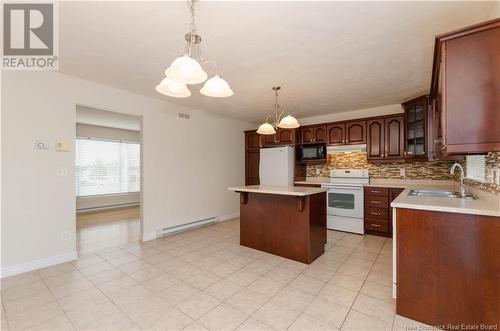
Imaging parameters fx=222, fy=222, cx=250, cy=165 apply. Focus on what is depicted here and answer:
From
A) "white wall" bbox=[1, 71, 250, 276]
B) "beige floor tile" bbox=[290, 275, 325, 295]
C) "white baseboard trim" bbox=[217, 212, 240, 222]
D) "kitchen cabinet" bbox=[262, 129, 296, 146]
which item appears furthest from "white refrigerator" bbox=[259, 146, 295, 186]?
"beige floor tile" bbox=[290, 275, 325, 295]

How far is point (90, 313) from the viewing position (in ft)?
6.26

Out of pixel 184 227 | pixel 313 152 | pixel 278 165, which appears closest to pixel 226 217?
pixel 184 227

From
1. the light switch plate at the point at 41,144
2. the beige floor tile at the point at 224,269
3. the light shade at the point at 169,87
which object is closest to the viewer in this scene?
the light shade at the point at 169,87

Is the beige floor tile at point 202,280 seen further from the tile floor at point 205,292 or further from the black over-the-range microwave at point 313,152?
the black over-the-range microwave at point 313,152

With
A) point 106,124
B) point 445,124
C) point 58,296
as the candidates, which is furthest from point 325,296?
point 106,124

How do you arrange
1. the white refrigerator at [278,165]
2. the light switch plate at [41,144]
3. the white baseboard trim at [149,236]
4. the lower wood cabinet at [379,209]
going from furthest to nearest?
the white refrigerator at [278,165] < the lower wood cabinet at [379,209] < the white baseboard trim at [149,236] < the light switch plate at [41,144]

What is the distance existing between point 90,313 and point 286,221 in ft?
7.47

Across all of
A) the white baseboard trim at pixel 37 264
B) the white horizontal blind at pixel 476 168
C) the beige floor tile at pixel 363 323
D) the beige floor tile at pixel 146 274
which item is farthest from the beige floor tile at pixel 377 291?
the white baseboard trim at pixel 37 264

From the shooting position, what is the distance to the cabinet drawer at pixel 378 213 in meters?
3.96

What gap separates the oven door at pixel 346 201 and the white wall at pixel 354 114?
1.64 metres

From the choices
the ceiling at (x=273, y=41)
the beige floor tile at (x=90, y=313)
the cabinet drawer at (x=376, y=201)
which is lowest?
the beige floor tile at (x=90, y=313)

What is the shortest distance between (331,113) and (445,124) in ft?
12.1

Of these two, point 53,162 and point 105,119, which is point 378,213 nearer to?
point 53,162

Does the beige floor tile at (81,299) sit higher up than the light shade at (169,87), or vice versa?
the light shade at (169,87)
